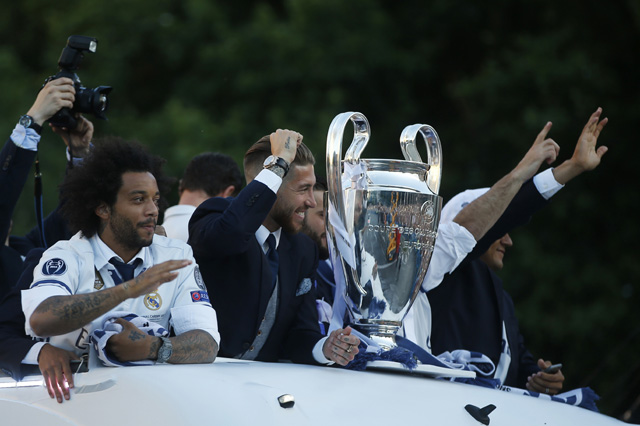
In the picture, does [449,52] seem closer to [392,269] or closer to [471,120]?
[471,120]

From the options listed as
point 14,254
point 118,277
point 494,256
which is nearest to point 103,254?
point 118,277

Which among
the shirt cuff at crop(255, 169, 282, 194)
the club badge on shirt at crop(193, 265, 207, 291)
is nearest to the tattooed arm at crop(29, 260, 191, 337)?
the club badge on shirt at crop(193, 265, 207, 291)

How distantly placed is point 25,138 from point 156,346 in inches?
48.2

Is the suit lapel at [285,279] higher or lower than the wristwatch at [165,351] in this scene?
higher

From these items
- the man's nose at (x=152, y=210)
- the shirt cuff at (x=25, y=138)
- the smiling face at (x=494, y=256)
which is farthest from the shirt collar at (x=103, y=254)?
the smiling face at (x=494, y=256)

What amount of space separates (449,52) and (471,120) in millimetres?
1012

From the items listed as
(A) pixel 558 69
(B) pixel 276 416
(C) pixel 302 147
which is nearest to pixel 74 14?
(A) pixel 558 69

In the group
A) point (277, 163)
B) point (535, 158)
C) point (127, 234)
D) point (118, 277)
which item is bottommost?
point (118, 277)

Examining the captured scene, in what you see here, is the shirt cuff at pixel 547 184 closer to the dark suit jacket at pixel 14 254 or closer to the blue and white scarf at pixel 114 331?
the blue and white scarf at pixel 114 331

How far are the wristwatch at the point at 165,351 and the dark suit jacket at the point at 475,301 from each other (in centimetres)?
141

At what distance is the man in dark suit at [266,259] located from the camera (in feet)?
9.06

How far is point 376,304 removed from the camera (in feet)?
8.91

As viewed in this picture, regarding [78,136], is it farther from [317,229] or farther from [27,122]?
[317,229]

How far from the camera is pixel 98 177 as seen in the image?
2822mm
